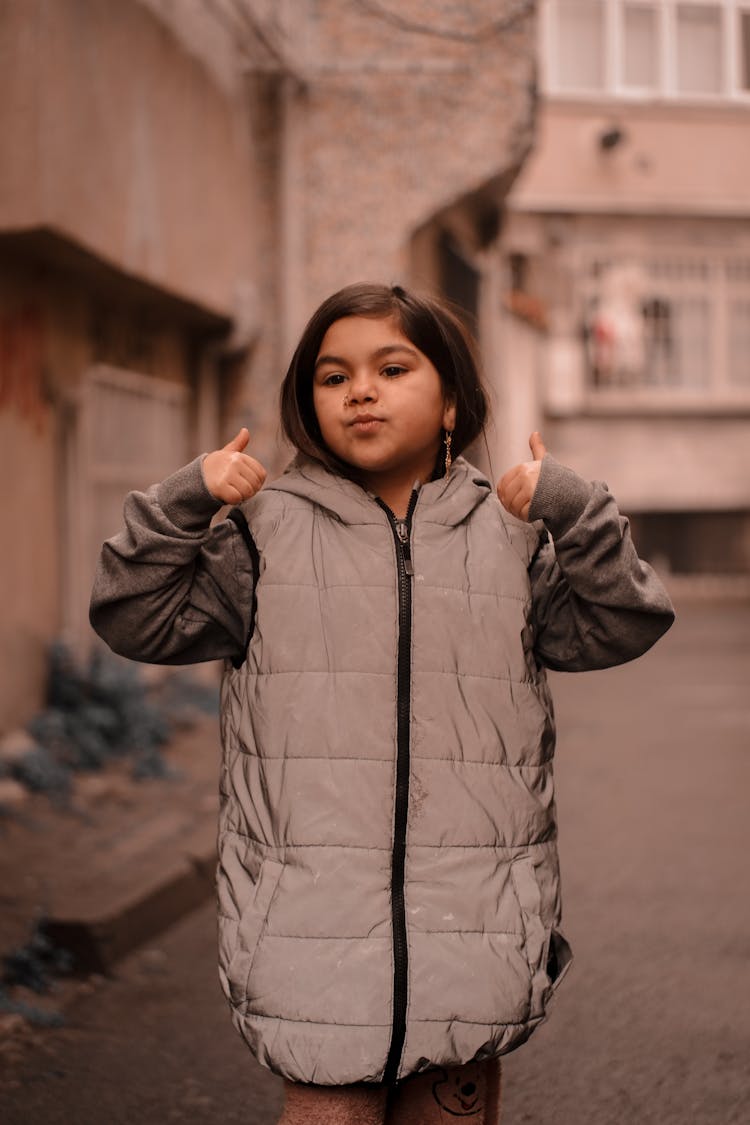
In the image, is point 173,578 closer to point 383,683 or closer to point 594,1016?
point 383,683

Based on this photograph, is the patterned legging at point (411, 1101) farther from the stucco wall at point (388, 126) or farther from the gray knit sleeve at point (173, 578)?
the stucco wall at point (388, 126)

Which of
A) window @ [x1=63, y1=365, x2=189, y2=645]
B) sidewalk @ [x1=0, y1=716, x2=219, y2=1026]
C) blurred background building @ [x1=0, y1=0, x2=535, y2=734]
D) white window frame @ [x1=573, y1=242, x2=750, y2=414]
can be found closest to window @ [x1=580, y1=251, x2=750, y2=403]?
white window frame @ [x1=573, y1=242, x2=750, y2=414]

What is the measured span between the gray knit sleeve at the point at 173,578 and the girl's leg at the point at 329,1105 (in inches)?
28.8

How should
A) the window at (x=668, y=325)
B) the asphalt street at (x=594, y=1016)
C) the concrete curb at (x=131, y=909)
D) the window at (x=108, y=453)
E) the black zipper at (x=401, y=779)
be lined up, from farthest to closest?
1. the window at (x=668, y=325)
2. the window at (x=108, y=453)
3. the concrete curb at (x=131, y=909)
4. the asphalt street at (x=594, y=1016)
5. the black zipper at (x=401, y=779)

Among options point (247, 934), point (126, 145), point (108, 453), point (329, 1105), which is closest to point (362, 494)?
point (247, 934)

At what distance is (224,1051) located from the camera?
4137mm

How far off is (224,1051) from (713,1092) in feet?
4.24

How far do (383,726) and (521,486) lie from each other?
469 millimetres

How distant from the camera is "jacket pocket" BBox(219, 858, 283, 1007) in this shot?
7.75 ft

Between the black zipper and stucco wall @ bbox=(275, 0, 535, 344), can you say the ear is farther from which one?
stucco wall @ bbox=(275, 0, 535, 344)

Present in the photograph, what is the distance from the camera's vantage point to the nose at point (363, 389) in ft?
Result: 8.36

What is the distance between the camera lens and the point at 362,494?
2.60 metres

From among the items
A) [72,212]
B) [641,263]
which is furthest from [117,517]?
[641,263]

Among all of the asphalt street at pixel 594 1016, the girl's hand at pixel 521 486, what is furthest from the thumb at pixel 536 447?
the asphalt street at pixel 594 1016
